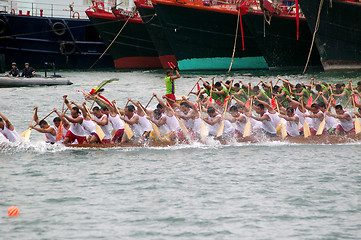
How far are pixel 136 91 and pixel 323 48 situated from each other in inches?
450

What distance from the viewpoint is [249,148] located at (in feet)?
53.5

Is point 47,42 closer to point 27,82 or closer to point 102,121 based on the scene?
point 27,82

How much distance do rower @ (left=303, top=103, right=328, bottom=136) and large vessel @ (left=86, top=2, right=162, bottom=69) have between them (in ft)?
81.9

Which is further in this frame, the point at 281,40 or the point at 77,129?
the point at 281,40

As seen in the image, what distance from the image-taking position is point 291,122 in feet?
→ 53.7

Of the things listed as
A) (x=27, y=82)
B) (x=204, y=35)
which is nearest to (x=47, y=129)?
(x=27, y=82)

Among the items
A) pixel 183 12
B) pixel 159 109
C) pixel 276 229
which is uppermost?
pixel 183 12

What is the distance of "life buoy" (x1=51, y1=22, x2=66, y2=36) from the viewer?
42.3m

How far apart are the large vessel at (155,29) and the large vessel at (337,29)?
10.5 metres

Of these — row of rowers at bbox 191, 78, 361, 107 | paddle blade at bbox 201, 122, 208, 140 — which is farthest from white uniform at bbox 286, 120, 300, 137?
row of rowers at bbox 191, 78, 361, 107

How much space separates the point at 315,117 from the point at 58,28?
98.5 ft

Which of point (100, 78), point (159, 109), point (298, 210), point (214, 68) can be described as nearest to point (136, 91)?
point (100, 78)

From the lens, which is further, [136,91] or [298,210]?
[136,91]

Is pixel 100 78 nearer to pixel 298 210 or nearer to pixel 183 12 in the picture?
pixel 183 12
